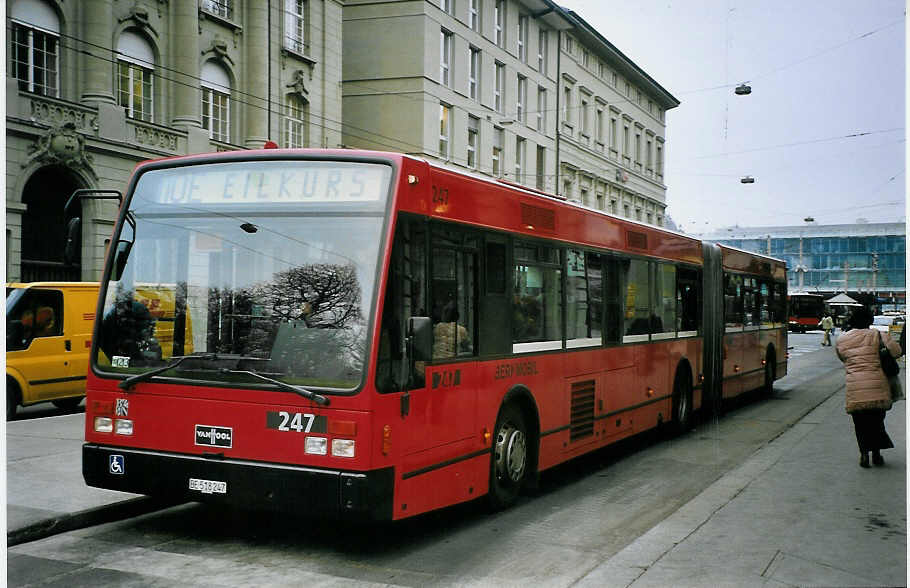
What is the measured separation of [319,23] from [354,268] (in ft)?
83.6

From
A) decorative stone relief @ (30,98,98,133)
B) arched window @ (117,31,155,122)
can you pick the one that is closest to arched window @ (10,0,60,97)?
decorative stone relief @ (30,98,98,133)

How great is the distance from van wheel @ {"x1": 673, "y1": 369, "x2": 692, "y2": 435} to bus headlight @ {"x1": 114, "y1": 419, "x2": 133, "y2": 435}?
8.36 meters

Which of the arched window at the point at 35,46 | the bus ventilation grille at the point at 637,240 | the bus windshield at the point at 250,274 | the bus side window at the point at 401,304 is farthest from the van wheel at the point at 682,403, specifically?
the arched window at the point at 35,46

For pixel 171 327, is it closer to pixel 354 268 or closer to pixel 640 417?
pixel 354 268

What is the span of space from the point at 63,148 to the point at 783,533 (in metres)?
18.2

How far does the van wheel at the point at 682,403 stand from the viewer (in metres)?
13.4

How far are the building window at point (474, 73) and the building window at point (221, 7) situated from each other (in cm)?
1292

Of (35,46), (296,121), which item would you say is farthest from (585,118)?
(35,46)

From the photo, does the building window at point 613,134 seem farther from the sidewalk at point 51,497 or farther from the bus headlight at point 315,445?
the bus headlight at point 315,445

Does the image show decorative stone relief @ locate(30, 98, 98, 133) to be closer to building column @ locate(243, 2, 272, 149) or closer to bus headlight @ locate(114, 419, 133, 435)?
building column @ locate(243, 2, 272, 149)

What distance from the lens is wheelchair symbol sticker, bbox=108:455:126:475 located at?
6.75 meters

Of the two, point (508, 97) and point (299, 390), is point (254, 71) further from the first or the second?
point (299, 390)

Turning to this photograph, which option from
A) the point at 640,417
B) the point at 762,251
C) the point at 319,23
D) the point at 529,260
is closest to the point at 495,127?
the point at 319,23

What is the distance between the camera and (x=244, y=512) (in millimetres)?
7934
